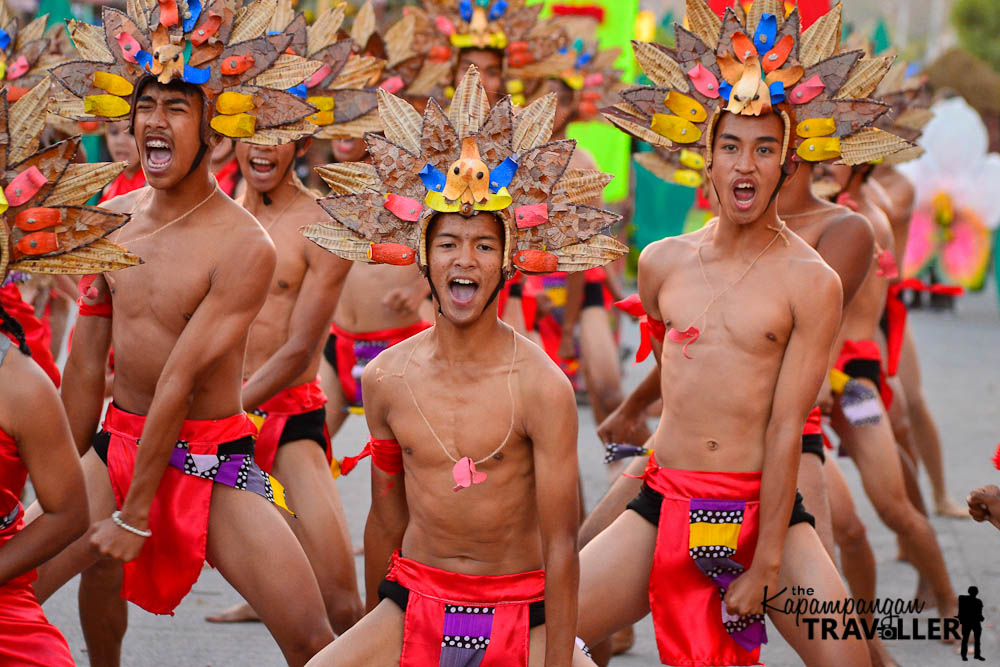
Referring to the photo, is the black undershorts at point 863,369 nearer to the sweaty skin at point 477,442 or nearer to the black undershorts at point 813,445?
the black undershorts at point 813,445

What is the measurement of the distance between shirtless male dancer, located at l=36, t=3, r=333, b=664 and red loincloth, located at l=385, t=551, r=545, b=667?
0.67 metres

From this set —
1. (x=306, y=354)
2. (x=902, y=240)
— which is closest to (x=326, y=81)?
(x=306, y=354)

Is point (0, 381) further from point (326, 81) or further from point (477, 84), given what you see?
point (326, 81)

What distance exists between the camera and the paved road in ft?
20.1

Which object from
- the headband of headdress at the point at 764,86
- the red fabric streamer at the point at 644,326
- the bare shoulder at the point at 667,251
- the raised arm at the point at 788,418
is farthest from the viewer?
the red fabric streamer at the point at 644,326

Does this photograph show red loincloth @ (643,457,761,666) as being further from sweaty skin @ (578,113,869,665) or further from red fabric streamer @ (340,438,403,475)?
red fabric streamer @ (340,438,403,475)

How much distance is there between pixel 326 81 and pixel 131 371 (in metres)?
1.86

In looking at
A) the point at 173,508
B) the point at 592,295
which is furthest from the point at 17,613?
the point at 592,295

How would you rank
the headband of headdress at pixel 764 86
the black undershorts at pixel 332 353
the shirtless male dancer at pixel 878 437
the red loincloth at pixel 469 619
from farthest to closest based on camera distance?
the black undershorts at pixel 332 353, the shirtless male dancer at pixel 878 437, the headband of headdress at pixel 764 86, the red loincloth at pixel 469 619

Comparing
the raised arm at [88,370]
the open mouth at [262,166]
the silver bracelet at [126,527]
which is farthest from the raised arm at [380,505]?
the open mouth at [262,166]

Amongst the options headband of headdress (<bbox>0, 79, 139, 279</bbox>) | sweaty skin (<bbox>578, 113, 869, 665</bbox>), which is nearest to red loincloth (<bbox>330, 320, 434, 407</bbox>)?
sweaty skin (<bbox>578, 113, 869, 665</bbox>)

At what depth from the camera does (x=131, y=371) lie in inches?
190

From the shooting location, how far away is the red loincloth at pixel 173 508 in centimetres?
466

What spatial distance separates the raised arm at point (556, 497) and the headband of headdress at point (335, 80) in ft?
8.22
